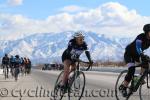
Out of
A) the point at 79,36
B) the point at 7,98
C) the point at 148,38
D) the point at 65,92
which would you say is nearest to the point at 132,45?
the point at 148,38

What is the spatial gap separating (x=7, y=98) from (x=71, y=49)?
3.98 meters

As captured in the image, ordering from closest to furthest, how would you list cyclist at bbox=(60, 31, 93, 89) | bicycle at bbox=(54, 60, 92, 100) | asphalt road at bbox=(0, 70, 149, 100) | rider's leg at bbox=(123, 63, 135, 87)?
rider's leg at bbox=(123, 63, 135, 87), cyclist at bbox=(60, 31, 93, 89), bicycle at bbox=(54, 60, 92, 100), asphalt road at bbox=(0, 70, 149, 100)

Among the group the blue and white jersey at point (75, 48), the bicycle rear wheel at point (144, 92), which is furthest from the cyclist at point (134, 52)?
the blue and white jersey at point (75, 48)

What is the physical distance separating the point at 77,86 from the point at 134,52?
6.73ft

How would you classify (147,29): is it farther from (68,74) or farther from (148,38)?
(68,74)

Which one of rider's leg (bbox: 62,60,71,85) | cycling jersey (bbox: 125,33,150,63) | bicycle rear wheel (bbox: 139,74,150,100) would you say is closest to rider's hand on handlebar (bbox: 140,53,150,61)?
cycling jersey (bbox: 125,33,150,63)

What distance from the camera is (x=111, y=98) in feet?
50.3

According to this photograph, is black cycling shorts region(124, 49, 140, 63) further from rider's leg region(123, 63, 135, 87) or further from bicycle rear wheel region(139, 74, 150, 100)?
bicycle rear wheel region(139, 74, 150, 100)

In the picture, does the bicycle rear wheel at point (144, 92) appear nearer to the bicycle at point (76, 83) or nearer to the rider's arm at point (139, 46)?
the rider's arm at point (139, 46)

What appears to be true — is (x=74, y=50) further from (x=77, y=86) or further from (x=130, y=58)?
(x=130, y=58)

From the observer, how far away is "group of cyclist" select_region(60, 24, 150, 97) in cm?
1176

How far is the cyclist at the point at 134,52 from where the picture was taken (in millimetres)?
11695

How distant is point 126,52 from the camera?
41.0 feet

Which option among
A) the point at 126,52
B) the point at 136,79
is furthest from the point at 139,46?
the point at 136,79
